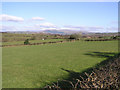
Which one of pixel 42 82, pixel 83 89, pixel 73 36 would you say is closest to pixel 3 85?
pixel 42 82

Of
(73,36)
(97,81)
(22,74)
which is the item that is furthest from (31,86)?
(73,36)

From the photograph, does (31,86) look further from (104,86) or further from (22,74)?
(104,86)

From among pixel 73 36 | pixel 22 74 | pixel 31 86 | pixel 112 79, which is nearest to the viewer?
pixel 112 79

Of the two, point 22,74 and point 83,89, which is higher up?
point 83,89

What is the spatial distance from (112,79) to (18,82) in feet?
22.4

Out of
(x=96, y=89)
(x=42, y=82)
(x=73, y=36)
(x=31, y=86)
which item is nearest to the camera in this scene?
(x=96, y=89)

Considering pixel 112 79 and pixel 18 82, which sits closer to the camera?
pixel 112 79

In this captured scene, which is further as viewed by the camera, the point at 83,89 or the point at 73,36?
the point at 73,36

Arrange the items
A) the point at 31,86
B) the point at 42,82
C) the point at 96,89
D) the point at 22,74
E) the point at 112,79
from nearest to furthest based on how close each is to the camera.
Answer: the point at 96,89 < the point at 112,79 < the point at 31,86 < the point at 42,82 < the point at 22,74

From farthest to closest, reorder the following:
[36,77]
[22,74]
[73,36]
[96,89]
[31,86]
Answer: [73,36]
[22,74]
[36,77]
[31,86]
[96,89]

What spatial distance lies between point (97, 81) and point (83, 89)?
0.34 metres

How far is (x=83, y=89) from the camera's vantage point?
96.6 inches

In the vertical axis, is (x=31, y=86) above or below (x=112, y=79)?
below

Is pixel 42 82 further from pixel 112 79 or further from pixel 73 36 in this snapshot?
pixel 73 36
